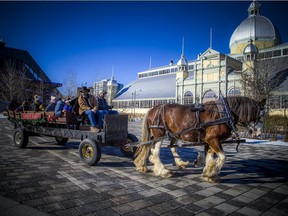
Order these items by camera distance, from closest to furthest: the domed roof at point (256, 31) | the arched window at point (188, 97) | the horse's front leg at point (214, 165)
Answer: the horse's front leg at point (214, 165), the domed roof at point (256, 31), the arched window at point (188, 97)

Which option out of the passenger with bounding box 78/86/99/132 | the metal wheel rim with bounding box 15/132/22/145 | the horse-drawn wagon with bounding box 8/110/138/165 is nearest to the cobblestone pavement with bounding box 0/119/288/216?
the horse-drawn wagon with bounding box 8/110/138/165

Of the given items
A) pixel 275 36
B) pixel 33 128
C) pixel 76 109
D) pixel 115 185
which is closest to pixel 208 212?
pixel 115 185

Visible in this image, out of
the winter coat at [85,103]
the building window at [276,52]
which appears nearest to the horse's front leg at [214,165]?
the winter coat at [85,103]

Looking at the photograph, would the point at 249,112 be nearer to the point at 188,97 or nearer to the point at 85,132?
the point at 85,132

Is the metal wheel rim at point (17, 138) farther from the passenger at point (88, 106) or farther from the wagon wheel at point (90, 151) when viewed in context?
the wagon wheel at point (90, 151)

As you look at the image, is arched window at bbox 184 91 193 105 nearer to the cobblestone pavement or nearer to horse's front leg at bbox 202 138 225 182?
the cobblestone pavement

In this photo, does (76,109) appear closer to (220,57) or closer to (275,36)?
(220,57)

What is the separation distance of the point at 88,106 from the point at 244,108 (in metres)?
4.31

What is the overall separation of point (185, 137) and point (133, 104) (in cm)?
4780

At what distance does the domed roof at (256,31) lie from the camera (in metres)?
38.9

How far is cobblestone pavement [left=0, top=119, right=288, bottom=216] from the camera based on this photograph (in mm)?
2746

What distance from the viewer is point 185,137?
4336 mm

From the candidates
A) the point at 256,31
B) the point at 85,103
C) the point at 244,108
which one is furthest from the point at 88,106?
the point at 256,31

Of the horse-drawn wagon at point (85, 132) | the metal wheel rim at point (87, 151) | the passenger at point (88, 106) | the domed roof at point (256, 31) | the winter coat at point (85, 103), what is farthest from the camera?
the domed roof at point (256, 31)
